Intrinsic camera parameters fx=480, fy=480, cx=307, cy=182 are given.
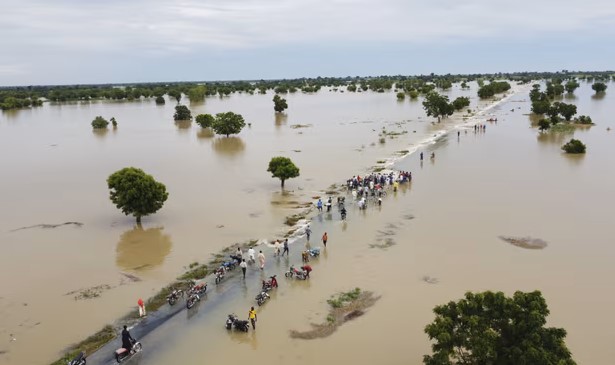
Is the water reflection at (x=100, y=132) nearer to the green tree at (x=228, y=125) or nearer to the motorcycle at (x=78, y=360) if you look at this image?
the green tree at (x=228, y=125)

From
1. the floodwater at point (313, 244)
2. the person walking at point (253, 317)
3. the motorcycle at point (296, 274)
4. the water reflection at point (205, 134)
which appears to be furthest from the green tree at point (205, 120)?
the person walking at point (253, 317)

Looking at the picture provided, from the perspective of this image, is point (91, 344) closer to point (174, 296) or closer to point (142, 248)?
point (174, 296)

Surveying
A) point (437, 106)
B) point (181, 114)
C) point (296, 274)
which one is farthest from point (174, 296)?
point (181, 114)

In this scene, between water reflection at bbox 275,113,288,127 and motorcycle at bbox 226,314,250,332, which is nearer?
motorcycle at bbox 226,314,250,332

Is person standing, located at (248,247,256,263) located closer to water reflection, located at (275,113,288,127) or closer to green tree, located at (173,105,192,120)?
water reflection, located at (275,113,288,127)

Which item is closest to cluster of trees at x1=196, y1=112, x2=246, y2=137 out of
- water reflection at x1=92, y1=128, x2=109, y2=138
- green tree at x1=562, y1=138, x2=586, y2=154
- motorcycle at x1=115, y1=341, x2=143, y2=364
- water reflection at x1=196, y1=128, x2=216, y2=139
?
water reflection at x1=196, y1=128, x2=216, y2=139

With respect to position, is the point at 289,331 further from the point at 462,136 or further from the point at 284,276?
the point at 462,136
